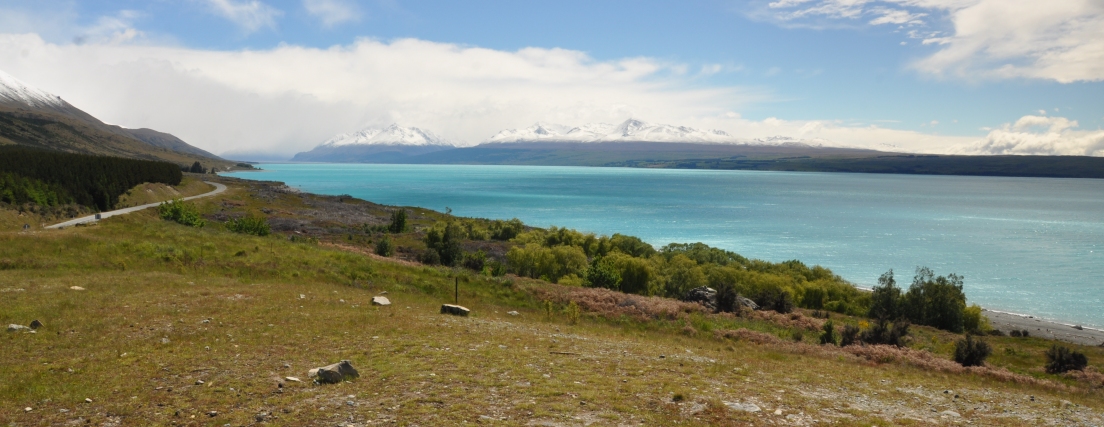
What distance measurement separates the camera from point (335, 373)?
41.9ft

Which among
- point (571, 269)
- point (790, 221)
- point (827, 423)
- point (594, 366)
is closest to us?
point (827, 423)

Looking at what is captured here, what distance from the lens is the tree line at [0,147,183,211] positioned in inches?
2385

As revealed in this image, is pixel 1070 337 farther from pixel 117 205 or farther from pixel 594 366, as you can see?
pixel 117 205

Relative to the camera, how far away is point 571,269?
53625mm

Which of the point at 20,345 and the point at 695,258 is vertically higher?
the point at 20,345

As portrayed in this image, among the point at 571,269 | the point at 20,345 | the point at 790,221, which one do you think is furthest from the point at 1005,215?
the point at 20,345

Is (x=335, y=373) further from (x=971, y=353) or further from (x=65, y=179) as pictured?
(x=65, y=179)

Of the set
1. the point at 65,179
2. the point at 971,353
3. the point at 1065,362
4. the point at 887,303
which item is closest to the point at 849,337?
the point at 971,353

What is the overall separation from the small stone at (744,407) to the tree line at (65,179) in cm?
7079

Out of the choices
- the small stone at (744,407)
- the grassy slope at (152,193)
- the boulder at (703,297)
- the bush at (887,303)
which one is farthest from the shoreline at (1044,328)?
the grassy slope at (152,193)

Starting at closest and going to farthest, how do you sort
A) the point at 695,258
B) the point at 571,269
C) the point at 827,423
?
the point at 827,423 → the point at 571,269 → the point at 695,258

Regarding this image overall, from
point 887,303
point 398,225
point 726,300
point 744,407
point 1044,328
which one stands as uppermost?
point 744,407

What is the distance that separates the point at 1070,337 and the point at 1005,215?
434 feet

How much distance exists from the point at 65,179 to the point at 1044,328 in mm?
109836
